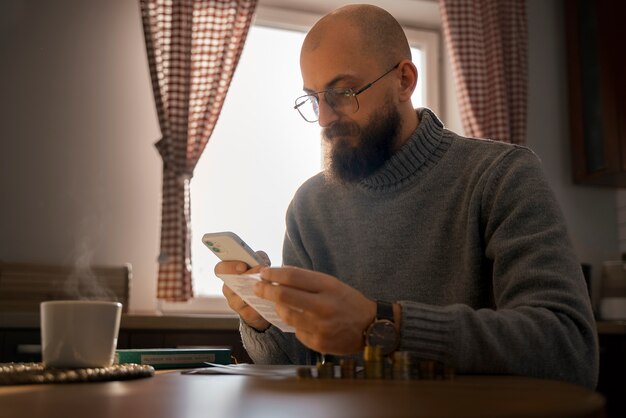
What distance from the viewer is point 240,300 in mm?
1253

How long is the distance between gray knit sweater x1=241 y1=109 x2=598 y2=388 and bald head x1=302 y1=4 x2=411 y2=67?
0.16 m

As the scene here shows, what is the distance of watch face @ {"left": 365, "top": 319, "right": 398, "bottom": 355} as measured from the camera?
947 millimetres

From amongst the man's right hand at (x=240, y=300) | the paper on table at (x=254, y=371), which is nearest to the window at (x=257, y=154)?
the man's right hand at (x=240, y=300)

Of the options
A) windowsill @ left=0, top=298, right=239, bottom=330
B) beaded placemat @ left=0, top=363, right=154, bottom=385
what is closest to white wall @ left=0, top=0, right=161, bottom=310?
windowsill @ left=0, top=298, right=239, bottom=330

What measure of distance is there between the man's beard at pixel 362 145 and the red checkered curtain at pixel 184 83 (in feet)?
4.12

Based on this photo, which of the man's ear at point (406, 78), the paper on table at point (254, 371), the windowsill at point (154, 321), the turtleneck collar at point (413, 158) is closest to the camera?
the paper on table at point (254, 371)

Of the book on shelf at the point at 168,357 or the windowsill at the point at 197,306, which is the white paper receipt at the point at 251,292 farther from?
the windowsill at the point at 197,306

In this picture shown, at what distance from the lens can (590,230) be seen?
3449 mm

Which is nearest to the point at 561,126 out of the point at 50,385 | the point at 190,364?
the point at 190,364

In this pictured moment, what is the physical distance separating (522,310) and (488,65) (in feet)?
8.09

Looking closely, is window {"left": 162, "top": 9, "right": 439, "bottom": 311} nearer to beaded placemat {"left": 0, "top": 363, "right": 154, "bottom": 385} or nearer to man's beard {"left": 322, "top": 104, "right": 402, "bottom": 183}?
man's beard {"left": 322, "top": 104, "right": 402, "bottom": 183}

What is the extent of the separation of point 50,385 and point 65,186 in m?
2.05

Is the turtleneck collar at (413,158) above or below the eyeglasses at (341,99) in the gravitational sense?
below

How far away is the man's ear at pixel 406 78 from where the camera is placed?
164cm
